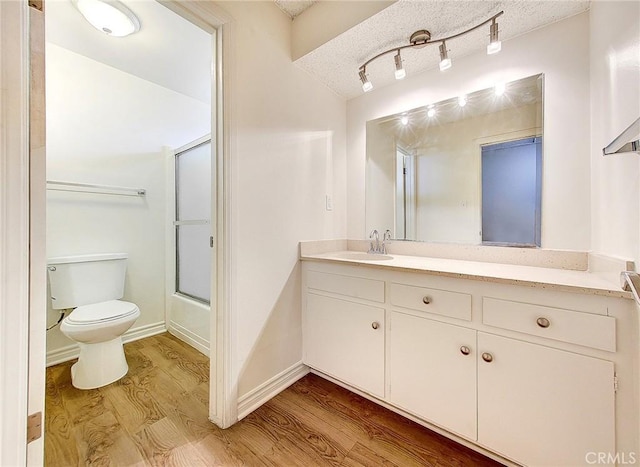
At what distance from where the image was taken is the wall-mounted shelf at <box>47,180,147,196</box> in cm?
191

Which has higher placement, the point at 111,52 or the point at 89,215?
the point at 111,52

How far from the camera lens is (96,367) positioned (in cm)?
164

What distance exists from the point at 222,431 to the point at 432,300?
4.07 feet

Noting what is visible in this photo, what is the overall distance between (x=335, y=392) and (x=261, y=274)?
89cm

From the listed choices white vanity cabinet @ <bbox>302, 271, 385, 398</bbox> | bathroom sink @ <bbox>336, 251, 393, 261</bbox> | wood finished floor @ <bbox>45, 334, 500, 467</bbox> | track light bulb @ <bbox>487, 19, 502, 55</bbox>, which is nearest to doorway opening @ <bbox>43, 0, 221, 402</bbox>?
wood finished floor @ <bbox>45, 334, 500, 467</bbox>

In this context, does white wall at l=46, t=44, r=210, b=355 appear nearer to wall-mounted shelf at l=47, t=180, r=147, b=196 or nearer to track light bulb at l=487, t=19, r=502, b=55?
wall-mounted shelf at l=47, t=180, r=147, b=196

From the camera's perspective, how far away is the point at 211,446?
119 cm

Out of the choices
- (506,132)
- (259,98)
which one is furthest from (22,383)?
(506,132)

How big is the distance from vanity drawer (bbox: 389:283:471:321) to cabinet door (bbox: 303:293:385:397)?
143 mm

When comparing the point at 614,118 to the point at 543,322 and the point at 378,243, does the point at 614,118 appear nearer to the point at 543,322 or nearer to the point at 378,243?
the point at 543,322

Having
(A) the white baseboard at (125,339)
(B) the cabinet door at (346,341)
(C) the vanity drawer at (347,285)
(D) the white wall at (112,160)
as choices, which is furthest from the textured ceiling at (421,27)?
(A) the white baseboard at (125,339)

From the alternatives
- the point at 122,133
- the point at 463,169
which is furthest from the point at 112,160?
the point at 463,169

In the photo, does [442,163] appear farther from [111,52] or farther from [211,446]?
[111,52]

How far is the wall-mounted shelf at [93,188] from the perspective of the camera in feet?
6.28
